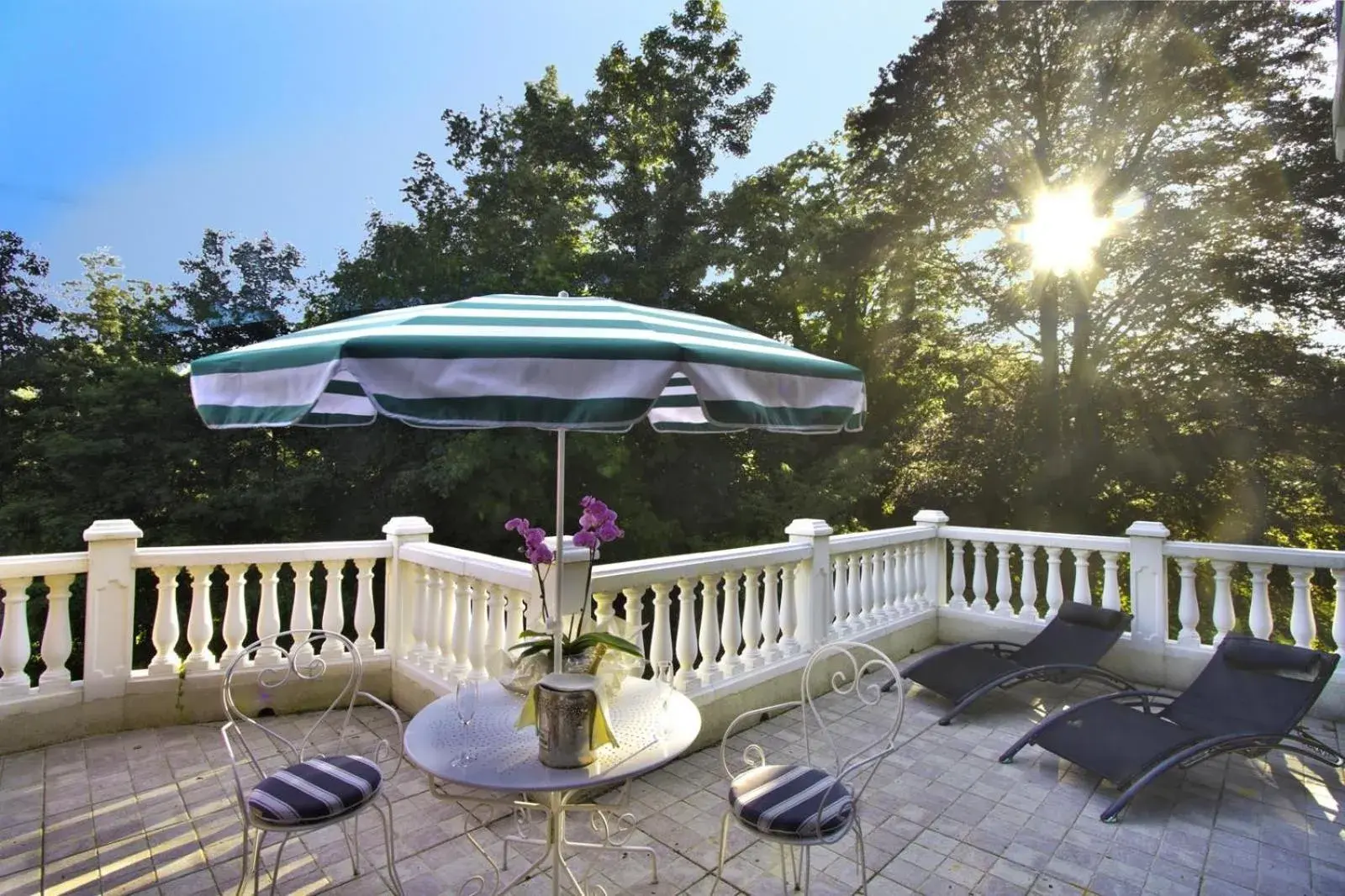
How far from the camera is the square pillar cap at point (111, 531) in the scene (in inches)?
140

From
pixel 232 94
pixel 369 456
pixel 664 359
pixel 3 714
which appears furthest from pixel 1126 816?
pixel 232 94

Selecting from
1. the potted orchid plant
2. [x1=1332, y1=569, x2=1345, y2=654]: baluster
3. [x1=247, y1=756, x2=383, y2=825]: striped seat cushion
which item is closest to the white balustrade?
[x1=247, y1=756, x2=383, y2=825]: striped seat cushion

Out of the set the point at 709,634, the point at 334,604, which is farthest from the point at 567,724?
the point at 334,604

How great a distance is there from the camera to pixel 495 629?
337 centimetres

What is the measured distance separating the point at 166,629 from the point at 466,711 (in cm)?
269

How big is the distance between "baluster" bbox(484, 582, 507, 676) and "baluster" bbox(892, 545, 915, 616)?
3223 millimetres

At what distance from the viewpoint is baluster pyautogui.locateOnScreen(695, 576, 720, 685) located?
3.58 m

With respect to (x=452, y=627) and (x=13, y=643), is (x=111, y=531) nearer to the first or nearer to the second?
(x=13, y=643)

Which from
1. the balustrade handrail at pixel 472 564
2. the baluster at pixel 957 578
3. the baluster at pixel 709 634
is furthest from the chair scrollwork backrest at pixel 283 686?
the baluster at pixel 957 578

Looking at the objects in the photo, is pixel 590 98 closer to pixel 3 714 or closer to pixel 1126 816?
pixel 3 714

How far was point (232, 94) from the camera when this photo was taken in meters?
10.8

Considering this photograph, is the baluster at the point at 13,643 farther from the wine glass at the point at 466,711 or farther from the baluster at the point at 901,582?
the baluster at the point at 901,582

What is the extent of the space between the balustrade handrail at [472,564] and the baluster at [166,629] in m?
1.21

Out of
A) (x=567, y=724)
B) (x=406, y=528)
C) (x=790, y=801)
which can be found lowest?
(x=790, y=801)
